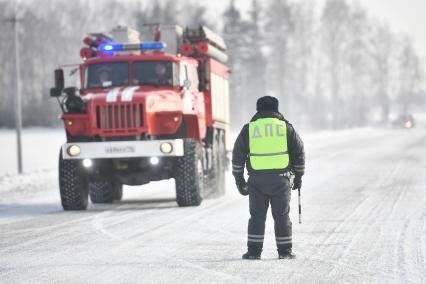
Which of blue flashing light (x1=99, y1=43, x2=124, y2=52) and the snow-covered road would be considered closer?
the snow-covered road

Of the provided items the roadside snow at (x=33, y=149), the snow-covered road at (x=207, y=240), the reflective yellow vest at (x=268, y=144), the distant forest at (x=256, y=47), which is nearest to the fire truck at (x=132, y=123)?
the snow-covered road at (x=207, y=240)

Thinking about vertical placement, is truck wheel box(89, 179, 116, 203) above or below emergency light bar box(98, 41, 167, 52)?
below

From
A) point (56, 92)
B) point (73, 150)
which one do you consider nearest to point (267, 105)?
point (73, 150)

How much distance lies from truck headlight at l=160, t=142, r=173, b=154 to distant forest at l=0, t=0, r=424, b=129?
53.8 metres

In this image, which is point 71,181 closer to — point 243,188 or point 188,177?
point 188,177

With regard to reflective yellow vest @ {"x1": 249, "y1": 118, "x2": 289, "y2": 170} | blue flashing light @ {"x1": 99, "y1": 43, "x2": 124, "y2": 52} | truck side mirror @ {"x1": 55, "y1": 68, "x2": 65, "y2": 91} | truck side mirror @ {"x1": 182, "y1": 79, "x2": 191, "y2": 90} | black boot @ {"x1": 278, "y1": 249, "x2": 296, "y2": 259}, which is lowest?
black boot @ {"x1": 278, "y1": 249, "x2": 296, "y2": 259}

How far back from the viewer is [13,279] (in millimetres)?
7852

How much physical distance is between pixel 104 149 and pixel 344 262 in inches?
263

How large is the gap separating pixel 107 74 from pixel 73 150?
1817 mm

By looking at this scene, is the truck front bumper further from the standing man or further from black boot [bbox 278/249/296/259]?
black boot [bbox 278/249/296/259]

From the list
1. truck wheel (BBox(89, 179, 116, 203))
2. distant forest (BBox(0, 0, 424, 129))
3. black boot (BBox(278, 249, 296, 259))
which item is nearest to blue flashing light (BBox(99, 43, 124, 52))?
truck wheel (BBox(89, 179, 116, 203))

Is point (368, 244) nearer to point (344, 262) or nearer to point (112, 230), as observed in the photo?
point (344, 262)

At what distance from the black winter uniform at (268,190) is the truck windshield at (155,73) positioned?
6.84m

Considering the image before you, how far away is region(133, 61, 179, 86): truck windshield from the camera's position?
15.7m
